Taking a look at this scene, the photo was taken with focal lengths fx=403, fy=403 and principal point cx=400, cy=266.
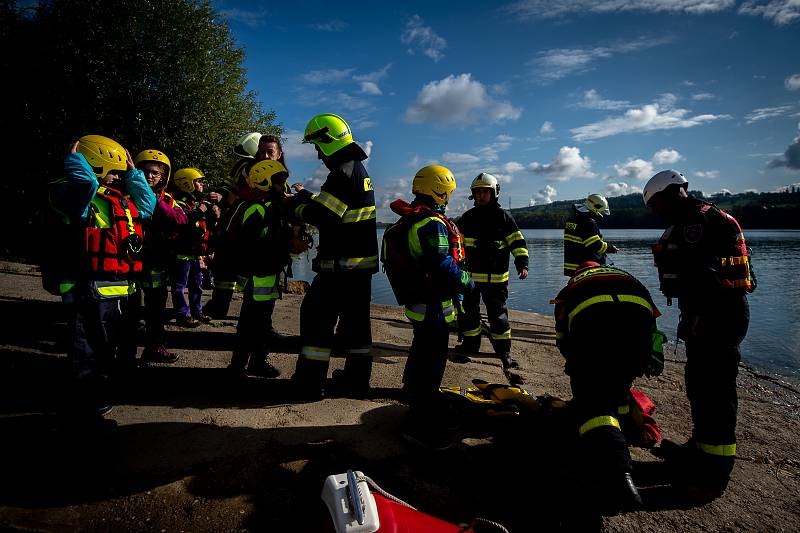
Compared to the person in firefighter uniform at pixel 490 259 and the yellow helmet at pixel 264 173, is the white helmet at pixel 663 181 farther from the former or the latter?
the yellow helmet at pixel 264 173

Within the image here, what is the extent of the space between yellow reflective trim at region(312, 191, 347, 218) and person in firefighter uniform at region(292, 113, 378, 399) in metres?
0.02

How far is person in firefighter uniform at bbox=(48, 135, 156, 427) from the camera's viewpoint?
112 inches

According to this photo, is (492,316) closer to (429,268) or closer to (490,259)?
(490,259)

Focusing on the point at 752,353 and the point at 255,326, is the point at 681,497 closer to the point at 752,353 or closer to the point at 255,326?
the point at 255,326

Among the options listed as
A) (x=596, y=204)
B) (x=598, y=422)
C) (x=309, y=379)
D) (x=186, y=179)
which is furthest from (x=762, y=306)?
(x=186, y=179)

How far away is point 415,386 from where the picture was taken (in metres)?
3.40

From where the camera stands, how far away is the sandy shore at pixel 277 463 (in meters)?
2.35

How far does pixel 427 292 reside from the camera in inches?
137

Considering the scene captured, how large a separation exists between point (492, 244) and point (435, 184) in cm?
259

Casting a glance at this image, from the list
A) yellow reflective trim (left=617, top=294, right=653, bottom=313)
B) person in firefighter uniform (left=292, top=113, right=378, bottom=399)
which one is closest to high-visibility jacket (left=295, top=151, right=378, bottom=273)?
person in firefighter uniform (left=292, top=113, right=378, bottom=399)

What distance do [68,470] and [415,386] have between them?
95.5 inches

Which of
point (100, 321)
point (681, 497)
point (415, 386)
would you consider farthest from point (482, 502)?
point (100, 321)

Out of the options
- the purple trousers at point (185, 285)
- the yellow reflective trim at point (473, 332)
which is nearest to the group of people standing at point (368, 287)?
the purple trousers at point (185, 285)

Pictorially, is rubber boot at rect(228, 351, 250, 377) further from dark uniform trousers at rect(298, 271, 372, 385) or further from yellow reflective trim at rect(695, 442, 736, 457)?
yellow reflective trim at rect(695, 442, 736, 457)
